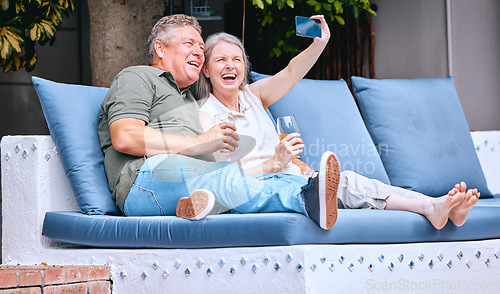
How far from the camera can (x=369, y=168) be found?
9.10ft

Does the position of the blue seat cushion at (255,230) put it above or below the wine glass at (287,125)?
below

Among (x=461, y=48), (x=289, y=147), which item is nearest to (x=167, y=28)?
(x=289, y=147)

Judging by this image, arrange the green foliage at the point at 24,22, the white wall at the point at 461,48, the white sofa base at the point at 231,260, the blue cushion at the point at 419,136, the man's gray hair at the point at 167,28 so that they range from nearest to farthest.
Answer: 1. the white sofa base at the point at 231,260
2. the man's gray hair at the point at 167,28
3. the blue cushion at the point at 419,136
4. the green foliage at the point at 24,22
5. the white wall at the point at 461,48

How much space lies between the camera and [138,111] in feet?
7.02

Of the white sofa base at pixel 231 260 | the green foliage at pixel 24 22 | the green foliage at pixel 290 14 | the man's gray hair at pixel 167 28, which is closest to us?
the white sofa base at pixel 231 260

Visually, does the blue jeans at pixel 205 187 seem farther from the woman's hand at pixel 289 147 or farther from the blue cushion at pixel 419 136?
the blue cushion at pixel 419 136

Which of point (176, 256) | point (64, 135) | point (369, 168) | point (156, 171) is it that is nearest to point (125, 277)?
point (176, 256)

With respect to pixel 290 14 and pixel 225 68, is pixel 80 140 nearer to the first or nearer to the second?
pixel 225 68

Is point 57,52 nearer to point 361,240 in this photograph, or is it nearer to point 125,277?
point 125,277

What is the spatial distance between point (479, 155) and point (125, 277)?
2.05 m

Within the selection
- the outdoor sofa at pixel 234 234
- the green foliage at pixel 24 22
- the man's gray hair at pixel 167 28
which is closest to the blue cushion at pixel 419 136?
the outdoor sofa at pixel 234 234

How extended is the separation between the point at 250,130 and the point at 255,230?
71cm

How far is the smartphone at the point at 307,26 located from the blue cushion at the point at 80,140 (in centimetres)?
81

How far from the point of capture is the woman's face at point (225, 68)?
2496mm
